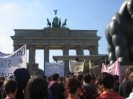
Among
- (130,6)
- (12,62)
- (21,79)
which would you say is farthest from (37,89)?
(130,6)

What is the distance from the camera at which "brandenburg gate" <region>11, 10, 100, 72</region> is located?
75.4 meters

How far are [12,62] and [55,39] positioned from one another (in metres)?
66.9

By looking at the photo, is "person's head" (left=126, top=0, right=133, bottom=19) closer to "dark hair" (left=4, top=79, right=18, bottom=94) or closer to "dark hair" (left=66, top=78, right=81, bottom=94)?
"dark hair" (left=66, top=78, right=81, bottom=94)

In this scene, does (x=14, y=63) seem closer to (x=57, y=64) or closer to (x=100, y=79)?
(x=100, y=79)

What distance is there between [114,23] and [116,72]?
178 cm

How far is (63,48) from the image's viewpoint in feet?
→ 254

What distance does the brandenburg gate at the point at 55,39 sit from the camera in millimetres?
75438

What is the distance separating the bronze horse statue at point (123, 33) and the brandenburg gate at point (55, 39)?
64055 millimetres

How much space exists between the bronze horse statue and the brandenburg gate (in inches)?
2522

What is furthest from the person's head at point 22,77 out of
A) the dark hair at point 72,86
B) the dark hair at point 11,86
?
the dark hair at point 72,86

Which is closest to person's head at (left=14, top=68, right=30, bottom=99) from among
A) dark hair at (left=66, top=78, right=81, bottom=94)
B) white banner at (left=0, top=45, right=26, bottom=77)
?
dark hair at (left=66, top=78, right=81, bottom=94)

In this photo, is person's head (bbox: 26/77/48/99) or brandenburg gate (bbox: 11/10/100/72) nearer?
person's head (bbox: 26/77/48/99)

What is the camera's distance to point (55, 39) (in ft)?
249

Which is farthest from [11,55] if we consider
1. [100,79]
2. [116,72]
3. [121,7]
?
[100,79]
